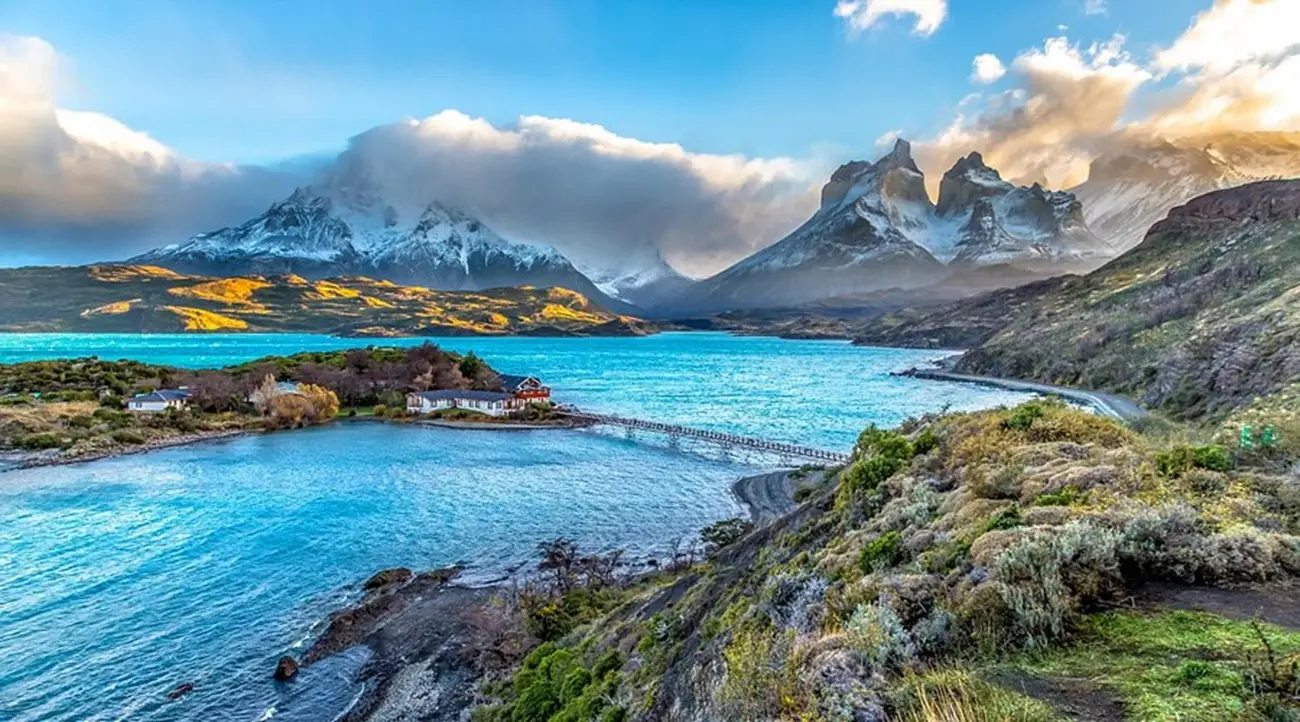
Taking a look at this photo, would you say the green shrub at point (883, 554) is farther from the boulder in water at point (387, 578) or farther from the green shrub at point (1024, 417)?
the boulder in water at point (387, 578)

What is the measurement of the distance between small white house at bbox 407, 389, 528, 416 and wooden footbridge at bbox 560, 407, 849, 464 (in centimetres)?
683

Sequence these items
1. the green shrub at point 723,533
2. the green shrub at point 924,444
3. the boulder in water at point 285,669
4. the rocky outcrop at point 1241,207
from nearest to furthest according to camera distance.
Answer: the green shrub at point 924,444 < the boulder in water at point 285,669 < the green shrub at point 723,533 < the rocky outcrop at point 1241,207

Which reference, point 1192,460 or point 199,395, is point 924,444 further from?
point 199,395

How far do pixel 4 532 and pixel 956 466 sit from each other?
1848 inches

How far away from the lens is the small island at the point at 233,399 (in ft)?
193

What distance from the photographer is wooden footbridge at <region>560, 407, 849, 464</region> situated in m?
53.3

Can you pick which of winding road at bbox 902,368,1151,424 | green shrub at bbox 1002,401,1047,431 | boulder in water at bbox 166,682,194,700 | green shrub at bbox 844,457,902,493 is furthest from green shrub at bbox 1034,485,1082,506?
boulder in water at bbox 166,682,194,700

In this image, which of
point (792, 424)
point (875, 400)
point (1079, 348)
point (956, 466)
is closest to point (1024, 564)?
point (956, 466)

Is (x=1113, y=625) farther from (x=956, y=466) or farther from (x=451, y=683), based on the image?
(x=451, y=683)

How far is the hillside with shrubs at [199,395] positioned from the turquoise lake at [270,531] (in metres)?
5.09

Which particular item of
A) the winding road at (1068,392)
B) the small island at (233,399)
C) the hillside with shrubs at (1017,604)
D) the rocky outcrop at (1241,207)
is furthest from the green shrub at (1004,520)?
the rocky outcrop at (1241,207)

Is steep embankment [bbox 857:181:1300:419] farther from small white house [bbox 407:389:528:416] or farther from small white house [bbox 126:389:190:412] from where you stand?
small white house [bbox 126:389:190:412]

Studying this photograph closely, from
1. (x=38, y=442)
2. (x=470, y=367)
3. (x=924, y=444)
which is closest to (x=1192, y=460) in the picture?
(x=924, y=444)

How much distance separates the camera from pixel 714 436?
6206cm
